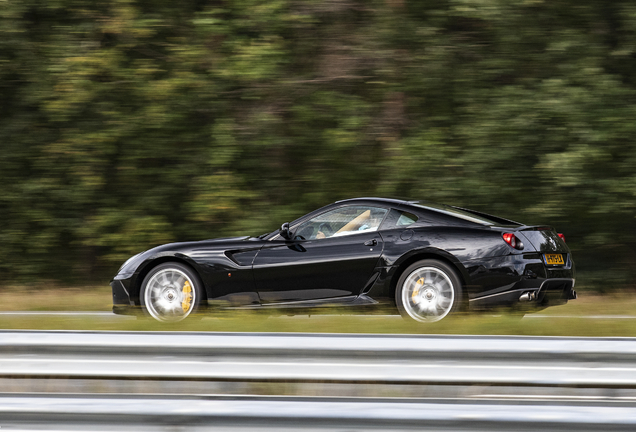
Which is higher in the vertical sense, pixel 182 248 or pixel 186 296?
pixel 182 248

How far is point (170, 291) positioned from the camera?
697 centimetres

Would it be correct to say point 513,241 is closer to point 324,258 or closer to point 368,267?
point 368,267

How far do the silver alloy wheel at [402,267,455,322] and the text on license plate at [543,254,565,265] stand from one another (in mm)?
822

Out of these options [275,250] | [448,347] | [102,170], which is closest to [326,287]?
[275,250]

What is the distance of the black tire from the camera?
6910mm

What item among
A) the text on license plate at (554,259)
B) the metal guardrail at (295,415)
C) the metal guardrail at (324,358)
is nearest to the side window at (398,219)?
the text on license plate at (554,259)

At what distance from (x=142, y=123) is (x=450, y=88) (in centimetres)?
486

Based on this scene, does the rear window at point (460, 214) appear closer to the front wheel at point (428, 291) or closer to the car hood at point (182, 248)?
the front wheel at point (428, 291)

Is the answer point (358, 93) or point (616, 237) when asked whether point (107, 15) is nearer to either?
point (358, 93)

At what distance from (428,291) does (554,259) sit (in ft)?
3.58

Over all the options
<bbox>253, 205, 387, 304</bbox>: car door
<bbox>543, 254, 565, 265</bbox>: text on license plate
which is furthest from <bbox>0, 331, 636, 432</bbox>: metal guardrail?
<bbox>543, 254, 565, 265</bbox>: text on license plate

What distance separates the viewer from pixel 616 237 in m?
11.0

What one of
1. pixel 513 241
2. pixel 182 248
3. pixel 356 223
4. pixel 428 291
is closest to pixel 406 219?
pixel 356 223

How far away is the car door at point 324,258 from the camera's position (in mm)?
6562
